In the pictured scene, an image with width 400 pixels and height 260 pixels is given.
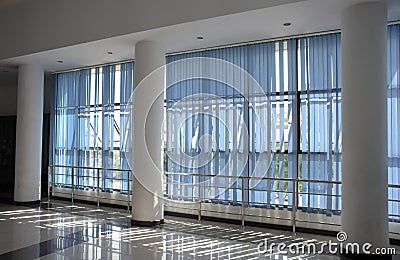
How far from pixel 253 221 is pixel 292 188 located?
850 mm

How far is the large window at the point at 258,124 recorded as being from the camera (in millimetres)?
5113

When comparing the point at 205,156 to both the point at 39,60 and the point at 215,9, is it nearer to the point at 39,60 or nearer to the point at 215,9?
the point at 215,9

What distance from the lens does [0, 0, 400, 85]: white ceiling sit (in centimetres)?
431

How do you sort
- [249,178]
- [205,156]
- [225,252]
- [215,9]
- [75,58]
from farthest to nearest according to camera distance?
[75,58] → [205,156] → [249,178] → [215,9] → [225,252]

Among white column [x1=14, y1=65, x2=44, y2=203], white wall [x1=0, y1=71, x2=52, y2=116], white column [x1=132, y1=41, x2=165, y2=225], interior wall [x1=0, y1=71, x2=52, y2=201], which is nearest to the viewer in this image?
white column [x1=132, y1=41, x2=165, y2=225]

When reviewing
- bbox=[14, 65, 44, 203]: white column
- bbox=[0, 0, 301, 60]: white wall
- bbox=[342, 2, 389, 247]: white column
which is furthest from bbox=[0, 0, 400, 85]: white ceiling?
bbox=[14, 65, 44, 203]: white column

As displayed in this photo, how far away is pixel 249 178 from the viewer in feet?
17.8

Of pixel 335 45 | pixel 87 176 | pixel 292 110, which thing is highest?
pixel 335 45

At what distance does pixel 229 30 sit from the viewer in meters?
5.11

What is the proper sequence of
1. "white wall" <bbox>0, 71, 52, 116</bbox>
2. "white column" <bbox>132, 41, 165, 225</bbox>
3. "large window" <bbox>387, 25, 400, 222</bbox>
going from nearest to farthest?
"large window" <bbox>387, 25, 400, 222</bbox> → "white column" <bbox>132, 41, 165, 225</bbox> → "white wall" <bbox>0, 71, 52, 116</bbox>

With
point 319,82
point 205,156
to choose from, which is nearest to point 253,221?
point 205,156

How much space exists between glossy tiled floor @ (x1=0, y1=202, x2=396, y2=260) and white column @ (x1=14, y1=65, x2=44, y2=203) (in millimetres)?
976

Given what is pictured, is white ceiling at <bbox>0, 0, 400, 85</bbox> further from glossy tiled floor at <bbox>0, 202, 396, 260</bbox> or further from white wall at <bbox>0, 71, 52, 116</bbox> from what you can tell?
white wall at <bbox>0, 71, 52, 116</bbox>

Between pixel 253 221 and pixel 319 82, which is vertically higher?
pixel 319 82
